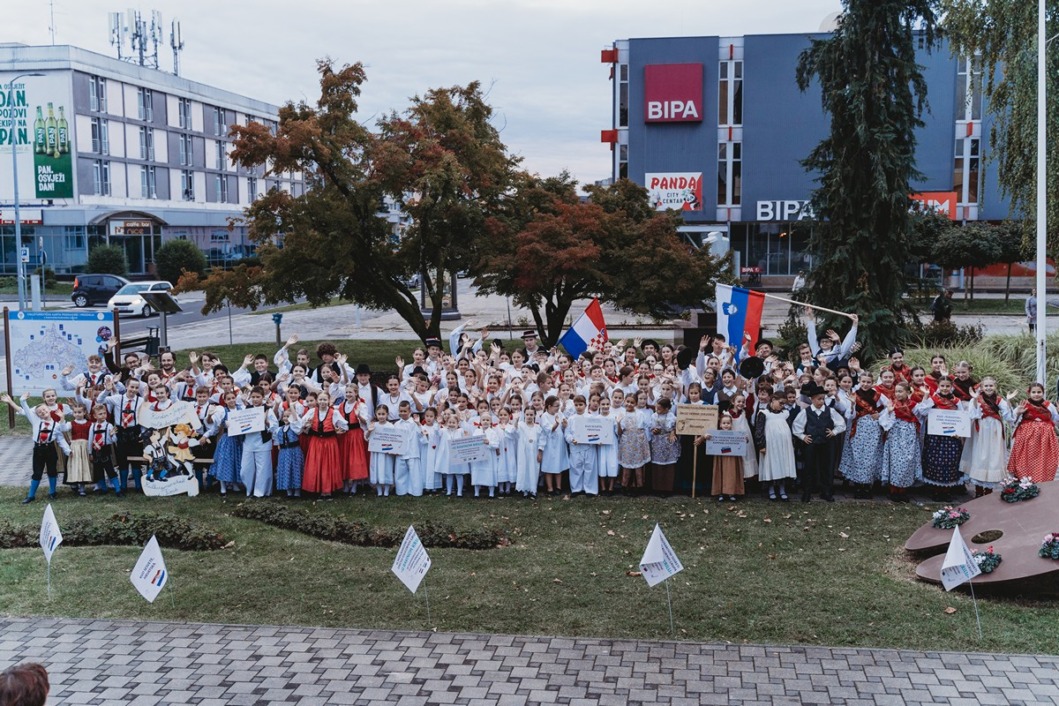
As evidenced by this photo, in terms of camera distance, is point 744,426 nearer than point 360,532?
No

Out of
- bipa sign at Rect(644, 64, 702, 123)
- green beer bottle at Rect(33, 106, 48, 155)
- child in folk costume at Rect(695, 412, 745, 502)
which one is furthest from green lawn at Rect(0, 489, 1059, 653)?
green beer bottle at Rect(33, 106, 48, 155)

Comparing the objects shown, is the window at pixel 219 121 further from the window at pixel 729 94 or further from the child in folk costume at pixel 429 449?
the child in folk costume at pixel 429 449

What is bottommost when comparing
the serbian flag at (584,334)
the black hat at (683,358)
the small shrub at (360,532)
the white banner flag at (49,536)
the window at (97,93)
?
the small shrub at (360,532)

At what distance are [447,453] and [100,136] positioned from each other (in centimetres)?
6069

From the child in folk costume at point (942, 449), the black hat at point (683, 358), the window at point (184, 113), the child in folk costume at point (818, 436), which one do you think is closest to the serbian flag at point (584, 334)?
the black hat at point (683, 358)

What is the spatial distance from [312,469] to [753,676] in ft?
24.9

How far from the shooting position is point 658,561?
30.0ft

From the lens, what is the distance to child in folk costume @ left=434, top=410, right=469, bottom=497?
14.1m

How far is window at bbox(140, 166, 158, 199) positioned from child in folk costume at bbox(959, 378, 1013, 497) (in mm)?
67431

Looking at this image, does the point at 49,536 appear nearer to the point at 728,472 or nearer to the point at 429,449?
the point at 429,449

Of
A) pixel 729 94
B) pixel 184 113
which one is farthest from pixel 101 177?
pixel 729 94

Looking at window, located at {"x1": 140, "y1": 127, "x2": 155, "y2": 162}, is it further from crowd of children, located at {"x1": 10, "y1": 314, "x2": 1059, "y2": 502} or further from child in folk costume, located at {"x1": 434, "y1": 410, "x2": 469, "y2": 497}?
child in folk costume, located at {"x1": 434, "y1": 410, "x2": 469, "y2": 497}

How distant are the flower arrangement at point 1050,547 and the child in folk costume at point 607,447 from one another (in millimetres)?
5804

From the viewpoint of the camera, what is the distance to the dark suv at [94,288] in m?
49.5
